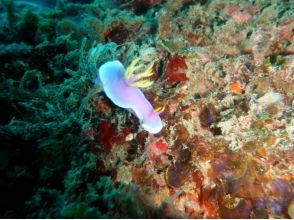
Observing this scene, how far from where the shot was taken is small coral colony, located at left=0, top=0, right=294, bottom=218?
2.43 meters

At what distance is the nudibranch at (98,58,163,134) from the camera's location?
2.47 metres

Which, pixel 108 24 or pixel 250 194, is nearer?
pixel 250 194

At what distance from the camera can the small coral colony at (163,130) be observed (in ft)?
7.97

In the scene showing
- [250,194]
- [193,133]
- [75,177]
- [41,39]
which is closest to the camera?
[75,177]

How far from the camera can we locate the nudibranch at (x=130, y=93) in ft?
8.11

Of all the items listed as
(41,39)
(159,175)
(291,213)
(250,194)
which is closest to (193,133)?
(159,175)

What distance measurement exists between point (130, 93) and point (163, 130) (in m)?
0.50

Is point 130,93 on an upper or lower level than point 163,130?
upper

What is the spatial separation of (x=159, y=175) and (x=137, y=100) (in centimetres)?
71

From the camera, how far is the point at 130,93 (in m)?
2.48

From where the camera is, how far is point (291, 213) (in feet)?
8.02

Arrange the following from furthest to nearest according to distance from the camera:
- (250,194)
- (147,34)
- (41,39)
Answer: (41,39) → (147,34) → (250,194)

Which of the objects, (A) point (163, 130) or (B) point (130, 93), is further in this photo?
(A) point (163, 130)

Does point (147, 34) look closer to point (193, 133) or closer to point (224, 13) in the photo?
point (224, 13)
